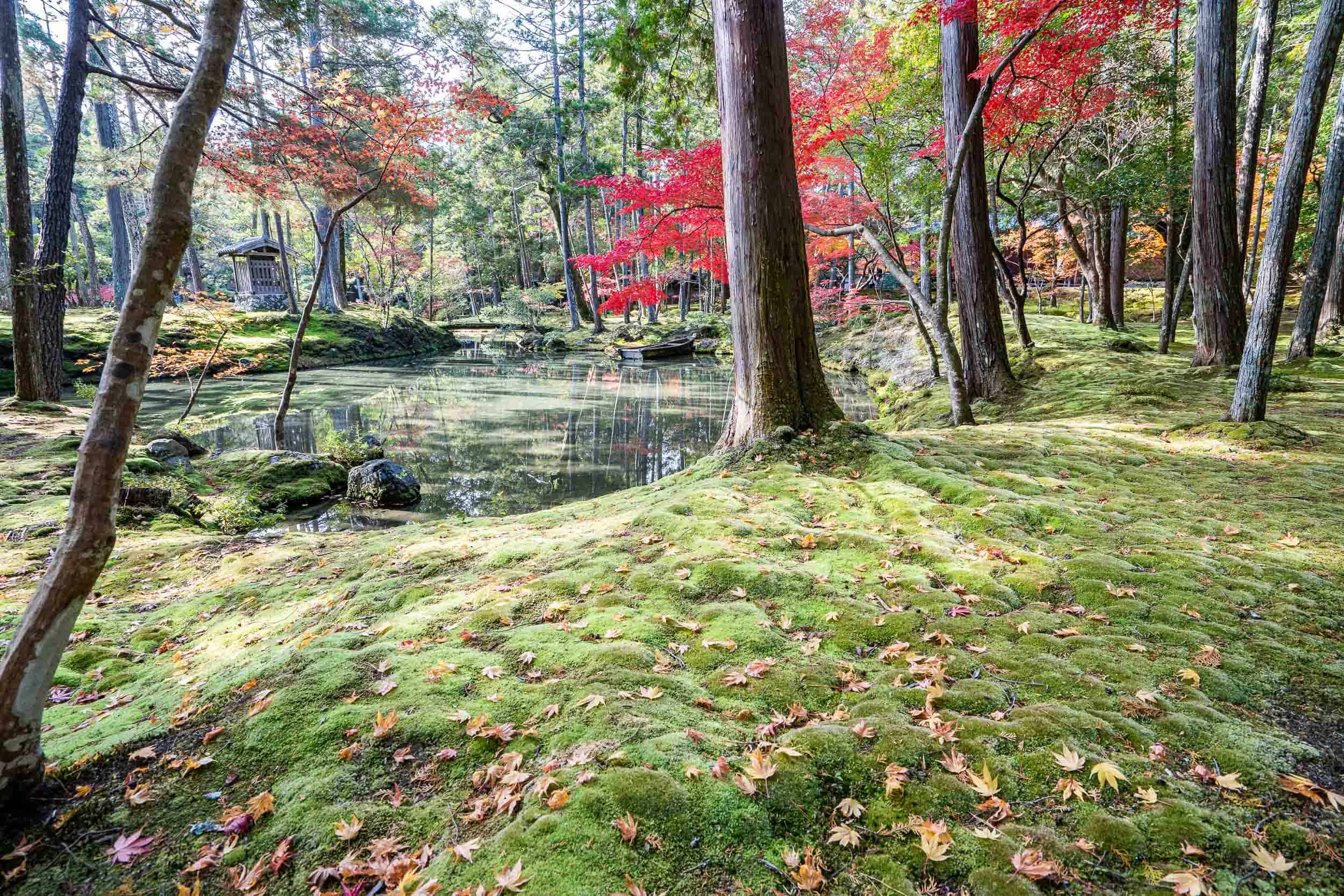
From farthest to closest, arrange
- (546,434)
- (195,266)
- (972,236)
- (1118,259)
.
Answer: (195,266), (1118,259), (546,434), (972,236)

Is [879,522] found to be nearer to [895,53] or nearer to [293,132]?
[293,132]

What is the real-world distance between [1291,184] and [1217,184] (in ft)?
11.0

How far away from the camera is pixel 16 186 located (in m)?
8.55

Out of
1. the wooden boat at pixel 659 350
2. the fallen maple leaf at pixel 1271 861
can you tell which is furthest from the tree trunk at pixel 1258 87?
the wooden boat at pixel 659 350

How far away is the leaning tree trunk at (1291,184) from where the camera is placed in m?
5.07

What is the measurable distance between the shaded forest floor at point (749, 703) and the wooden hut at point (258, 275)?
25.3 m

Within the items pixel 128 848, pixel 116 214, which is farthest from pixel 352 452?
pixel 116 214

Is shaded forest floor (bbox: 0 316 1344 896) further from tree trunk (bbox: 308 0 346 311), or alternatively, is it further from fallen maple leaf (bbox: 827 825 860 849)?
tree trunk (bbox: 308 0 346 311)

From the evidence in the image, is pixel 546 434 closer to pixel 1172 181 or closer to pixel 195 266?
pixel 1172 181

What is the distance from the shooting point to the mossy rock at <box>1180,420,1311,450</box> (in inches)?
215

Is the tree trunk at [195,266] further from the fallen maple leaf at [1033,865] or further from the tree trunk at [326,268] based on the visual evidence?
the fallen maple leaf at [1033,865]

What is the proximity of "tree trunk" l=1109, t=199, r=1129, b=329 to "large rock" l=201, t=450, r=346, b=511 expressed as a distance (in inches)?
644

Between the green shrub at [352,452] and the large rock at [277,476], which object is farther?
the green shrub at [352,452]

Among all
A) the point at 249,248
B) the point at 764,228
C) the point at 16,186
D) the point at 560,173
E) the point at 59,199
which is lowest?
the point at 764,228
